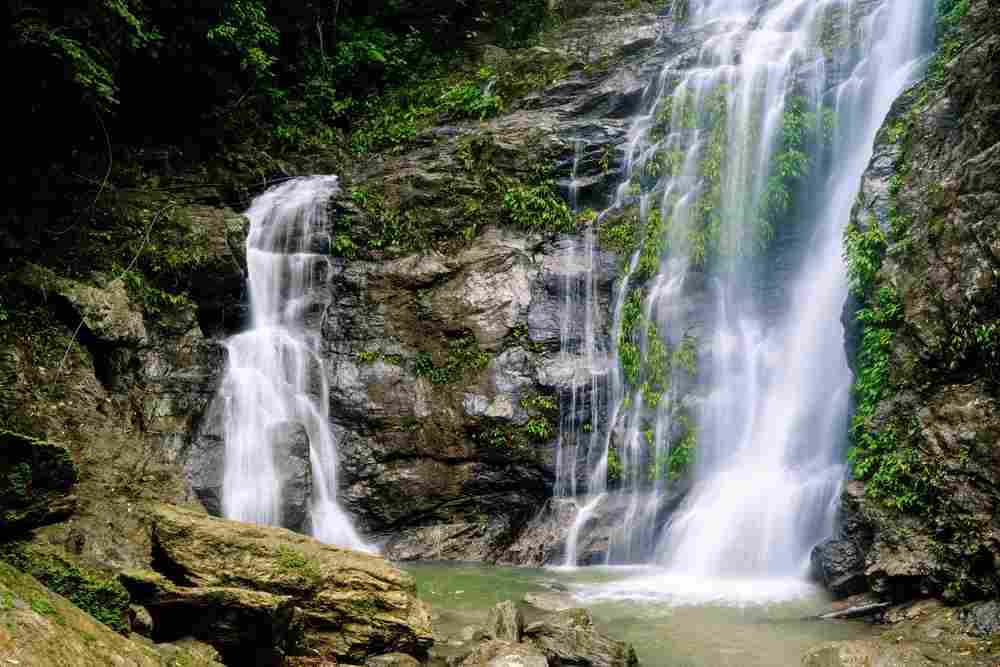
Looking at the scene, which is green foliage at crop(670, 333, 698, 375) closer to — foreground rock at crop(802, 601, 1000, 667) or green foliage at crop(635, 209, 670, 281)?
green foliage at crop(635, 209, 670, 281)

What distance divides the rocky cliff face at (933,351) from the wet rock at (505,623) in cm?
413

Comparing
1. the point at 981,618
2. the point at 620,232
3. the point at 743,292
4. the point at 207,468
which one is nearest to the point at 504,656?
the point at 981,618

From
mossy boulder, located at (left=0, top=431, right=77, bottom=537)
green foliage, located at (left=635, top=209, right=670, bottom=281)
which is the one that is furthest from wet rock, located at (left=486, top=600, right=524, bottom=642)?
green foliage, located at (left=635, top=209, right=670, bottom=281)

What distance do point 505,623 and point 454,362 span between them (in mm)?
6249

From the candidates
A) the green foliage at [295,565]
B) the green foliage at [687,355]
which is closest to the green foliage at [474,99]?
the green foliage at [687,355]

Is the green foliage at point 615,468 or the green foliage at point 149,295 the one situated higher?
the green foliage at point 149,295

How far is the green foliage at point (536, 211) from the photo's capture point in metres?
13.9

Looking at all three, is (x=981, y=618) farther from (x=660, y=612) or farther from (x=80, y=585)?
(x=80, y=585)

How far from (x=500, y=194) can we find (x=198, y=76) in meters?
6.64

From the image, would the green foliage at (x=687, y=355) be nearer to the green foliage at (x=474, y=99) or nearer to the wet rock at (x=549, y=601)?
the wet rock at (x=549, y=601)

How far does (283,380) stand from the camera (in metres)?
11.9

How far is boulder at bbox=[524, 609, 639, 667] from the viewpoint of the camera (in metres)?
6.25

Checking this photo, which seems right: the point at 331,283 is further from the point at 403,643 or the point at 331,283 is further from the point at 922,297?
the point at 922,297

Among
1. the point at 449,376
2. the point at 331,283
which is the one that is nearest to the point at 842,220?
the point at 449,376
